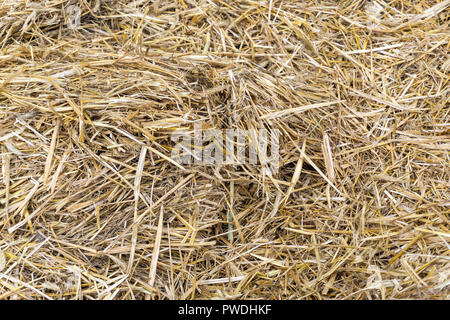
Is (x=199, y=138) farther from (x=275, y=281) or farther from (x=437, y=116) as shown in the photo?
(x=437, y=116)

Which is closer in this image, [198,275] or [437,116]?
[198,275]

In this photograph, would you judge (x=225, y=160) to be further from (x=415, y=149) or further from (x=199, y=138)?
(x=415, y=149)

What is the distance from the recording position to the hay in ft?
5.04

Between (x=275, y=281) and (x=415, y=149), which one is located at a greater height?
(x=415, y=149)

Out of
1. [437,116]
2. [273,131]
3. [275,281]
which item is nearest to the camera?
[275,281]

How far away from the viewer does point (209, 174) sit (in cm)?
165

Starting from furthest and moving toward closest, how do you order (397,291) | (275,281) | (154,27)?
1. (154,27)
2. (275,281)
3. (397,291)

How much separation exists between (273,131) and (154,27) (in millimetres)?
808

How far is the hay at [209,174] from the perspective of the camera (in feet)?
5.04

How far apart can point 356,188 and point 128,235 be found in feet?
3.09

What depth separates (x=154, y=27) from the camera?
199 cm
